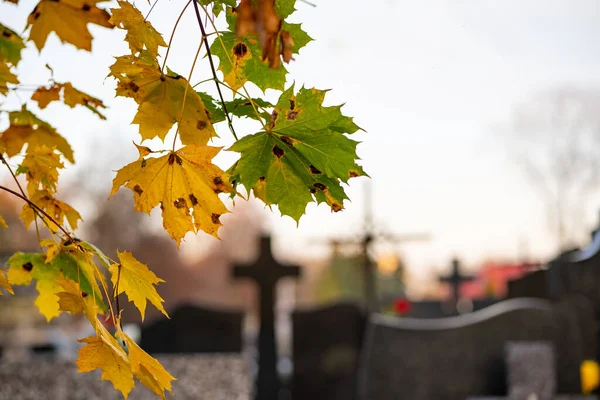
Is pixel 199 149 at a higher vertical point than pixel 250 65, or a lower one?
lower

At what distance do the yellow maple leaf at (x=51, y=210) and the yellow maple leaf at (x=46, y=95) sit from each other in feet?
0.75

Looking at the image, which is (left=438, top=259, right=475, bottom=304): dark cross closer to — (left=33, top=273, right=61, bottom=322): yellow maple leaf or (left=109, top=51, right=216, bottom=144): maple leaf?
(left=33, top=273, right=61, bottom=322): yellow maple leaf

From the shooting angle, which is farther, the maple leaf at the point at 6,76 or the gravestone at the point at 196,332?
the gravestone at the point at 196,332

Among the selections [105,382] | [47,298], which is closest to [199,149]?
[47,298]

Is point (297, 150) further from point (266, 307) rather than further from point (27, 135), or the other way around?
point (266, 307)

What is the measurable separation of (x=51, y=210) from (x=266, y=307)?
7461 mm

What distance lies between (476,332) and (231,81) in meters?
7.87

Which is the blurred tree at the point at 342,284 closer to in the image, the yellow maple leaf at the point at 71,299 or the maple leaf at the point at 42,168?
the maple leaf at the point at 42,168

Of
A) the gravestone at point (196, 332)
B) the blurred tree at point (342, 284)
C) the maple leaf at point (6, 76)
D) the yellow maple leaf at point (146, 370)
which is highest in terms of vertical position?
the blurred tree at point (342, 284)

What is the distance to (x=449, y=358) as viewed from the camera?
27.4 feet

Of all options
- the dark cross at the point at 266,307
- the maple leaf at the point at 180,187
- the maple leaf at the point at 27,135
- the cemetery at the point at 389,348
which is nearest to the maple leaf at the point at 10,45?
the maple leaf at the point at 27,135

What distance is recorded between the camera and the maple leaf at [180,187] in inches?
43.7

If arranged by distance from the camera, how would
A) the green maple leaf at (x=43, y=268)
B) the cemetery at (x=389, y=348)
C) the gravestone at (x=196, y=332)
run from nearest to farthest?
1. the green maple leaf at (x=43, y=268)
2. the cemetery at (x=389, y=348)
3. the gravestone at (x=196, y=332)

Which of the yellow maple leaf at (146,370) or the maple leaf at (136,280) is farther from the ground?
the maple leaf at (136,280)
